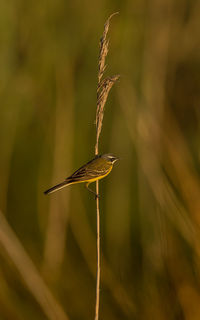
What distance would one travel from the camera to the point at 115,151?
285 centimetres

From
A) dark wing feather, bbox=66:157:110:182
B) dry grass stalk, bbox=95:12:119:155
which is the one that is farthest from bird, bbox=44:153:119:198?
dry grass stalk, bbox=95:12:119:155

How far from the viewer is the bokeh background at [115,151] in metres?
2.12

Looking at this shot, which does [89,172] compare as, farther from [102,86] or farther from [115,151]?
[115,151]

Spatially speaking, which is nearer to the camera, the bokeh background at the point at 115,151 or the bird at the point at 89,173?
the bird at the point at 89,173

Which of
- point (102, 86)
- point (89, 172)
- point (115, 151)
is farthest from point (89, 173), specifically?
point (115, 151)

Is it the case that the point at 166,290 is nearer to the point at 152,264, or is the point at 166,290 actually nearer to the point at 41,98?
the point at 152,264

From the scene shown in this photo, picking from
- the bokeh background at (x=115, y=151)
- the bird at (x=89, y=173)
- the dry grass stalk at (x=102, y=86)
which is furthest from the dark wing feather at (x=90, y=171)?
the bokeh background at (x=115, y=151)

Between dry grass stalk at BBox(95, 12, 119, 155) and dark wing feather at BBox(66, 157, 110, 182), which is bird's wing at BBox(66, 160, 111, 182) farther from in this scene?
dry grass stalk at BBox(95, 12, 119, 155)

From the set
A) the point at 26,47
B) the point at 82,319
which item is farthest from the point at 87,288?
the point at 26,47

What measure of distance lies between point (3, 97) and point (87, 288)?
1311 mm

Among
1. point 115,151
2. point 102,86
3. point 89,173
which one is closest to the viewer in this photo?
point 102,86

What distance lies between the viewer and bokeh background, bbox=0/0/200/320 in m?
2.12

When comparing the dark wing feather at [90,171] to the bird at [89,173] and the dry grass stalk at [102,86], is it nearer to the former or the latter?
the bird at [89,173]

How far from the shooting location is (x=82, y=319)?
249 centimetres
